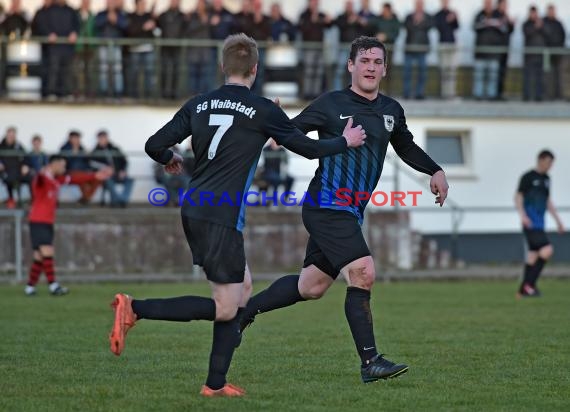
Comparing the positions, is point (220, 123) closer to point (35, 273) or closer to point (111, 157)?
point (35, 273)

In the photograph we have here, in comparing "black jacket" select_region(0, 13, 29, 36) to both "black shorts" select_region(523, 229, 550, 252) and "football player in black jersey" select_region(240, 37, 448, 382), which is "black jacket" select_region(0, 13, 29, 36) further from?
"football player in black jersey" select_region(240, 37, 448, 382)

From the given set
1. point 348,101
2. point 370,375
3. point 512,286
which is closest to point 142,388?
point 370,375

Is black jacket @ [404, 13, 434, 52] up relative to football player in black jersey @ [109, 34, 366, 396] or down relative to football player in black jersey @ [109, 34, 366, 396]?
up

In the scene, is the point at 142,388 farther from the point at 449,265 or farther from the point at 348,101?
the point at 449,265

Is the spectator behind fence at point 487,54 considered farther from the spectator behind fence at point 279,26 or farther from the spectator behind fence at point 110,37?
the spectator behind fence at point 110,37

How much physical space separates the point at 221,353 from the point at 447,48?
18.9 meters

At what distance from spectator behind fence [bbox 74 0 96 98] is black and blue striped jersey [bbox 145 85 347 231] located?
16204 mm

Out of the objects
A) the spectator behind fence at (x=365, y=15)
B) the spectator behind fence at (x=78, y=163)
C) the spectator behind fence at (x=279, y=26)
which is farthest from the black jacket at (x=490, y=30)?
the spectator behind fence at (x=78, y=163)

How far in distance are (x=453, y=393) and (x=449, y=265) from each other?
15.1m

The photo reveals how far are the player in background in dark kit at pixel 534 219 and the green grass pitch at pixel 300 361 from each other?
5.40ft

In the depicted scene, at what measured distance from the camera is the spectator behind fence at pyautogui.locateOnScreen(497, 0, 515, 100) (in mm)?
25906

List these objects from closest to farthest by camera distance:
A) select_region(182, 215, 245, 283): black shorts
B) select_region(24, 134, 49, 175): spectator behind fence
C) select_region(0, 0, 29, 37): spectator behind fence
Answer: select_region(182, 215, 245, 283): black shorts → select_region(24, 134, 49, 175): spectator behind fence → select_region(0, 0, 29, 37): spectator behind fence

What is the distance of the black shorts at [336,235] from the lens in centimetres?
891

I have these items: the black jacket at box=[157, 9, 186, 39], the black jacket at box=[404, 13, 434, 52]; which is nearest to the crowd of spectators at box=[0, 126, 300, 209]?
the black jacket at box=[157, 9, 186, 39]
